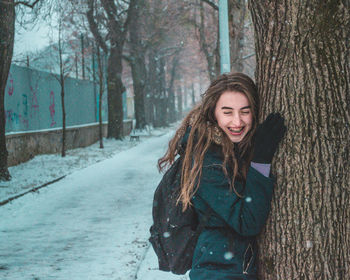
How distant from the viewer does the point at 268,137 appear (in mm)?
2582

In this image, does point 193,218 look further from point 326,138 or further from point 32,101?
point 32,101

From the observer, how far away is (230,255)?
2.55 metres

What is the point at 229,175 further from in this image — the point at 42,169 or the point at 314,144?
the point at 42,169

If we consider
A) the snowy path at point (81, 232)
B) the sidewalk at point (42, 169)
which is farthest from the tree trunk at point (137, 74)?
the snowy path at point (81, 232)

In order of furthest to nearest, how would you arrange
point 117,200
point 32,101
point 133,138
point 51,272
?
point 133,138 < point 32,101 < point 117,200 < point 51,272

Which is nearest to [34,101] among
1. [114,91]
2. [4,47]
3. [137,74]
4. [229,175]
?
[4,47]

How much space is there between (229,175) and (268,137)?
0.87 ft

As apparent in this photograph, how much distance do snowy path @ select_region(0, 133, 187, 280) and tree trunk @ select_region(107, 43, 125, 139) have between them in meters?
15.9

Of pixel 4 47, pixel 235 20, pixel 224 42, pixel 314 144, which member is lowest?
pixel 314 144

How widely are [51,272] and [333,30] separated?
14.8 feet

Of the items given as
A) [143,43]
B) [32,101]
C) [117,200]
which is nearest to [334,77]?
[117,200]

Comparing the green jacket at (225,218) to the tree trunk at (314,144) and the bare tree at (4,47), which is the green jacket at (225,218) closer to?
the tree trunk at (314,144)

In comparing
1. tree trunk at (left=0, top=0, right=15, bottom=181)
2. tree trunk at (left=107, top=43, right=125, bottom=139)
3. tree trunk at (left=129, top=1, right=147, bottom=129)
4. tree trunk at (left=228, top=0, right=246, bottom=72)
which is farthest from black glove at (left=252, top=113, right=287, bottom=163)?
tree trunk at (left=129, top=1, right=147, bottom=129)

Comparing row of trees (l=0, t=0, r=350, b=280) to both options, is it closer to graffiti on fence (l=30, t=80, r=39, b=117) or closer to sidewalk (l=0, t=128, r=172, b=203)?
sidewalk (l=0, t=128, r=172, b=203)
